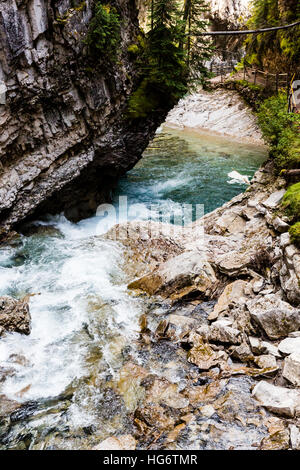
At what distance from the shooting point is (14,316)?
738cm

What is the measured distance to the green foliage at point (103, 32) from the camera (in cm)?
1027

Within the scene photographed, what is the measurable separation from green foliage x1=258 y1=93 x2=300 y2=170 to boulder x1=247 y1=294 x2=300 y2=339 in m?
6.58

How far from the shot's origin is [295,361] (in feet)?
16.0

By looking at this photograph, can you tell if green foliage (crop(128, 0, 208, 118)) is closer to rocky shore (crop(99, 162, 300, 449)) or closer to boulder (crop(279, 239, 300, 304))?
→ rocky shore (crop(99, 162, 300, 449))

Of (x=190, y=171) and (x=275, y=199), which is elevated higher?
(x=275, y=199)

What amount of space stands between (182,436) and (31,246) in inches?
362

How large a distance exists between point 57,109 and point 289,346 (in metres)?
10.7

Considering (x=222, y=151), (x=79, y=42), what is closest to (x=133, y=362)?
(x=79, y=42)

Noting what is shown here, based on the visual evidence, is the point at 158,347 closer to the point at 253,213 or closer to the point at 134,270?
the point at 134,270

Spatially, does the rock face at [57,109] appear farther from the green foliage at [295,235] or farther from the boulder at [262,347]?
the boulder at [262,347]

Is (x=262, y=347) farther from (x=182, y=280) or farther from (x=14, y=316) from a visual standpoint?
(x=14, y=316)

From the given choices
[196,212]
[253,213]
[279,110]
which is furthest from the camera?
[196,212]

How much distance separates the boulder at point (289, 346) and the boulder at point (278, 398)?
0.74m

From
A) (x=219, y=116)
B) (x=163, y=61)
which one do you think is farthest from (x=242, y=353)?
(x=219, y=116)
